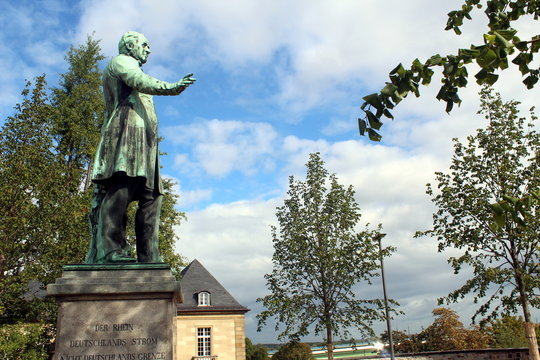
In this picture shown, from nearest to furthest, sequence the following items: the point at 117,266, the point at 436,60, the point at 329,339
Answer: the point at 436,60
the point at 117,266
the point at 329,339

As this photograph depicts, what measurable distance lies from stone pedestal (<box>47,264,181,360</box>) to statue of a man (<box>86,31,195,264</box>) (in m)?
0.36

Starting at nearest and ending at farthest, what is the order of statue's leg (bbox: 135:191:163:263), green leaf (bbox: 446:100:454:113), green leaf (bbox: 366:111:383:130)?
green leaf (bbox: 366:111:383:130) → green leaf (bbox: 446:100:454:113) → statue's leg (bbox: 135:191:163:263)

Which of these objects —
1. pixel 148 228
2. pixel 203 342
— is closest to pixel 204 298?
pixel 203 342

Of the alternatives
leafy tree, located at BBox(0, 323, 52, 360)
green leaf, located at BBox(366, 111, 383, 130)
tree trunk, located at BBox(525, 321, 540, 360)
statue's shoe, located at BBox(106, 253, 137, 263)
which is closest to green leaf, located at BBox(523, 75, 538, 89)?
green leaf, located at BBox(366, 111, 383, 130)

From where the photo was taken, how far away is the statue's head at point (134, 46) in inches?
251

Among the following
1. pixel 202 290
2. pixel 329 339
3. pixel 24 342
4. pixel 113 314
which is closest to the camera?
pixel 113 314

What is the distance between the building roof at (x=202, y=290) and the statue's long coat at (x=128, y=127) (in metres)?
34.3

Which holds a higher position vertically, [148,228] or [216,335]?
[148,228]

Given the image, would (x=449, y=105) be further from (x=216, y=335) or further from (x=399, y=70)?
(x=216, y=335)

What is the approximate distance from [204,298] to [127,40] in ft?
121

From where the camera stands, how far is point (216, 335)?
39438 millimetres

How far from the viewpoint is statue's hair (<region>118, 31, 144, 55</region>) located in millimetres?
6379

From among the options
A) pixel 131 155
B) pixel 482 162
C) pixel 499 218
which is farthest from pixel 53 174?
pixel 499 218

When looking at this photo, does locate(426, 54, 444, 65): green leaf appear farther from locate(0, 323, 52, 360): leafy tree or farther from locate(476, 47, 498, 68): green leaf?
locate(0, 323, 52, 360): leafy tree
